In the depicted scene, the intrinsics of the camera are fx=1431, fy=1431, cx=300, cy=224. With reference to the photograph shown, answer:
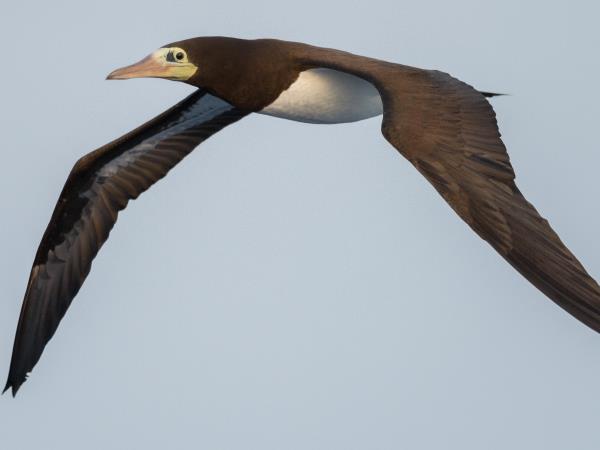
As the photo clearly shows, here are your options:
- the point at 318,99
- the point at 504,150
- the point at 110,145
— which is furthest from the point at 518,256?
the point at 110,145

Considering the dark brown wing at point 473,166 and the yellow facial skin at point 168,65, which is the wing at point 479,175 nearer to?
the dark brown wing at point 473,166

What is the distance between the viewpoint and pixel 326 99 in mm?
13859

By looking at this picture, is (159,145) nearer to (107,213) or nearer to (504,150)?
(107,213)

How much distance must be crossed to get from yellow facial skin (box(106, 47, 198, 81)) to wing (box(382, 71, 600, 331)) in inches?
82.0

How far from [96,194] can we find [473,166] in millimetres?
5383

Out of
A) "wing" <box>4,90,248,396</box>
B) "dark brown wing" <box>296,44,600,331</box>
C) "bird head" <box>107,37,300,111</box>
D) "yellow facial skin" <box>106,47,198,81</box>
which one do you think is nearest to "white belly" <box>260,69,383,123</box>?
"bird head" <box>107,37,300,111</box>

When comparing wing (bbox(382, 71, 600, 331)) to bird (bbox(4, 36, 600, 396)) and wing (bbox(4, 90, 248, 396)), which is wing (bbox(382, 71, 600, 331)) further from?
wing (bbox(4, 90, 248, 396))

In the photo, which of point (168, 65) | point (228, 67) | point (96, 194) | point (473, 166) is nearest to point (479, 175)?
point (473, 166)

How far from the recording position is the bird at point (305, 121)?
35.2 feet

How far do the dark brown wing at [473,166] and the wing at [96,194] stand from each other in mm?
2852

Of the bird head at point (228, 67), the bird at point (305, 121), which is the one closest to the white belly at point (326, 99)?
the bird at point (305, 121)

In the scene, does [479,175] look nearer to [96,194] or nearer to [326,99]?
[326,99]

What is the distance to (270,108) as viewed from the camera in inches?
540

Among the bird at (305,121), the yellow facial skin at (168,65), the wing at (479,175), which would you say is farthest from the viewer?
the yellow facial skin at (168,65)
